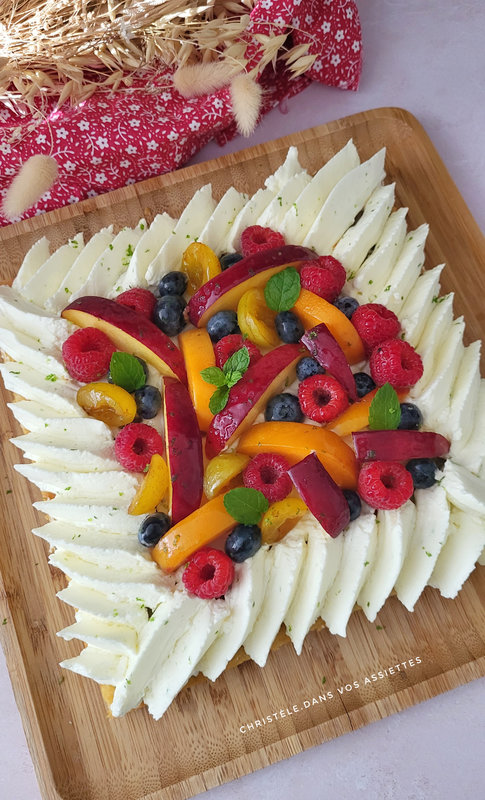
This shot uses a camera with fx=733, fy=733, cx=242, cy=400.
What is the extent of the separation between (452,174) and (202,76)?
1328 millimetres

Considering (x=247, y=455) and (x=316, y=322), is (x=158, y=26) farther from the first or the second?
(x=247, y=455)

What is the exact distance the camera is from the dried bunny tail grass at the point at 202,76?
3.21 m

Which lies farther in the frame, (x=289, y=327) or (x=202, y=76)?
(x=202, y=76)

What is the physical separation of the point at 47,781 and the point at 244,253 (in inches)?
85.7

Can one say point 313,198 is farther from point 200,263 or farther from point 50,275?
point 50,275

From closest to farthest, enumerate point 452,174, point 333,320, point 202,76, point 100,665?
point 100,665 → point 333,320 → point 202,76 → point 452,174

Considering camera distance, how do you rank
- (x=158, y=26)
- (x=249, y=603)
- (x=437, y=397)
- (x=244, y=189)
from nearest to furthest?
1. (x=249, y=603)
2. (x=437, y=397)
3. (x=158, y=26)
4. (x=244, y=189)

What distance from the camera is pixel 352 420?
2785 millimetres

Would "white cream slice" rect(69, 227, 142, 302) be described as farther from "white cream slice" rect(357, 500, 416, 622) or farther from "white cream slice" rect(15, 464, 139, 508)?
"white cream slice" rect(357, 500, 416, 622)

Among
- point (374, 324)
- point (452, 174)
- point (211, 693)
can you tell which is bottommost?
point (211, 693)

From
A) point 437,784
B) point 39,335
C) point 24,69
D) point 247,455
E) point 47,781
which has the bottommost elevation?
point 437,784

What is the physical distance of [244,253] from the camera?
120 inches

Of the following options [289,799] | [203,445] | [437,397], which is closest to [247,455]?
[203,445]

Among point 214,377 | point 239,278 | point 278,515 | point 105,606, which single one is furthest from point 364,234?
point 105,606
